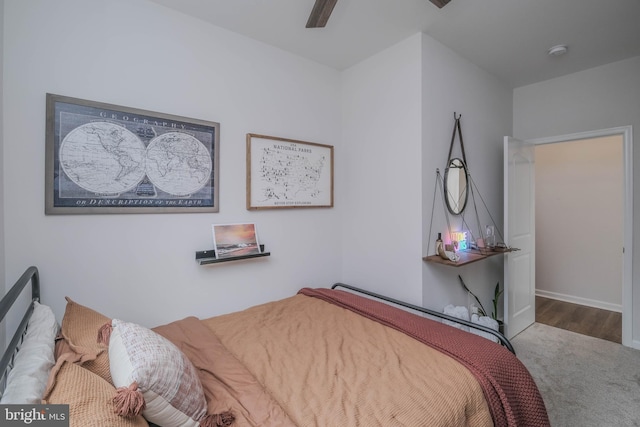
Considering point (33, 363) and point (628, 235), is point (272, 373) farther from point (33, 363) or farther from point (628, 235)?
point (628, 235)

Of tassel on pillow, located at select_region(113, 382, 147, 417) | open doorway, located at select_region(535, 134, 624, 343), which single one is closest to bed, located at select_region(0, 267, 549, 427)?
tassel on pillow, located at select_region(113, 382, 147, 417)

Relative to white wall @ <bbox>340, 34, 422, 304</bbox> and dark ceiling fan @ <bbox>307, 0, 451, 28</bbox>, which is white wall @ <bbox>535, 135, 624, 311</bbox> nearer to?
white wall @ <bbox>340, 34, 422, 304</bbox>

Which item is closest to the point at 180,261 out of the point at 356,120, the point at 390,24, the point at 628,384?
the point at 356,120

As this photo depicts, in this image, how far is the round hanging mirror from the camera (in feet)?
7.99

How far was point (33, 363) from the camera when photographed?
0.86 metres

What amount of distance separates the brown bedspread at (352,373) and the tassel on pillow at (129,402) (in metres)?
0.52

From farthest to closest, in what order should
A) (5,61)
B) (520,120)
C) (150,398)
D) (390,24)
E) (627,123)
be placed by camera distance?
(520,120) → (627,123) → (390,24) → (5,61) → (150,398)

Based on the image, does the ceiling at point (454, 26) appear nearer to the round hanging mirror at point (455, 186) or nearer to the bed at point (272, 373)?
the round hanging mirror at point (455, 186)

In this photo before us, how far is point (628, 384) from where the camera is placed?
7.04 ft

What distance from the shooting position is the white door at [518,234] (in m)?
2.82

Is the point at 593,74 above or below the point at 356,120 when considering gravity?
above

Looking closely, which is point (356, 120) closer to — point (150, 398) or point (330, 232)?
point (330, 232)

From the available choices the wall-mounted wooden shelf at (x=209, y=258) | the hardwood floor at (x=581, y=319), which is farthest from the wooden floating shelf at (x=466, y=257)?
the hardwood floor at (x=581, y=319)

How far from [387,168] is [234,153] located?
4.13 feet
